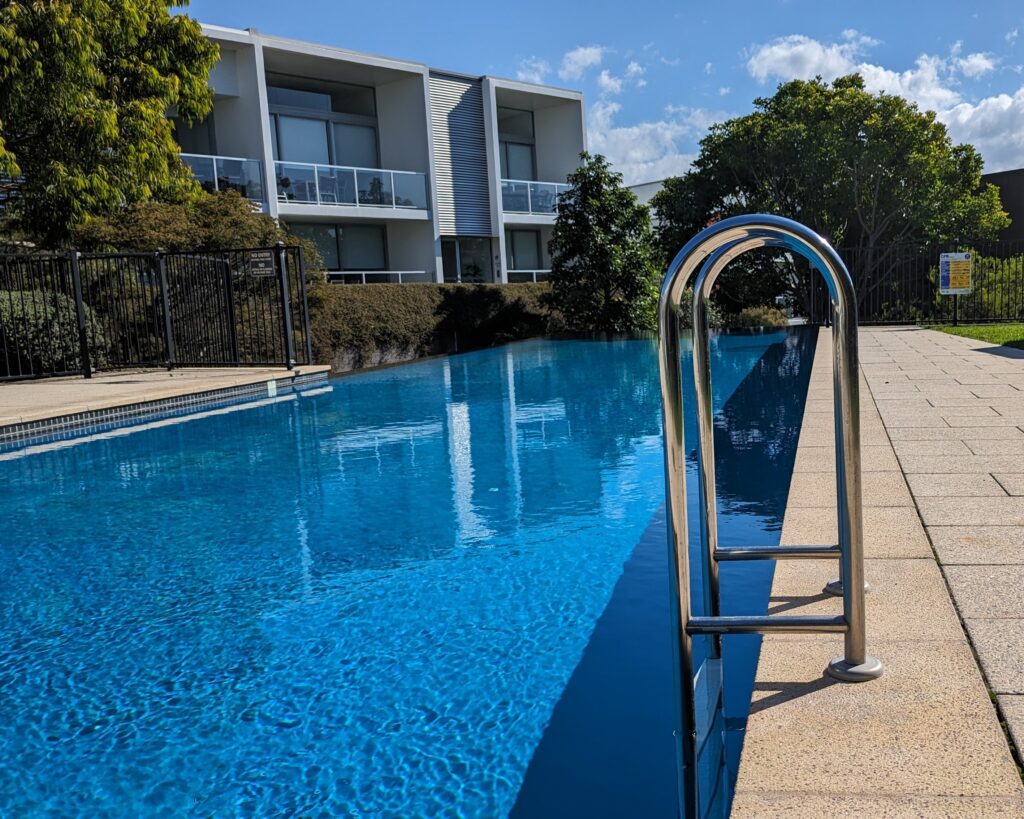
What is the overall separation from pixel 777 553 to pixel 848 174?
20225 millimetres

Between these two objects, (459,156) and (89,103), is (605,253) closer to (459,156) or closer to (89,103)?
(459,156)

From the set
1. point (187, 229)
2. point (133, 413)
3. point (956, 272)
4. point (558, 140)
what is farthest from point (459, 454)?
point (558, 140)

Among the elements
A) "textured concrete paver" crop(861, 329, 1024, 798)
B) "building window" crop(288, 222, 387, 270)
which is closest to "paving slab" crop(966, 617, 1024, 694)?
"textured concrete paver" crop(861, 329, 1024, 798)

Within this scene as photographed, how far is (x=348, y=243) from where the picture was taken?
23094 mm

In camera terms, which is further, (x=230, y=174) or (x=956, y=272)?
(x=230, y=174)

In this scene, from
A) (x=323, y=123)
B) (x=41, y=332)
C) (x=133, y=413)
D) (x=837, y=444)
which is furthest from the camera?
(x=323, y=123)

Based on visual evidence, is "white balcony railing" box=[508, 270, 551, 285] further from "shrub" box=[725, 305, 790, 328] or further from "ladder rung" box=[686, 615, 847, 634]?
"ladder rung" box=[686, 615, 847, 634]

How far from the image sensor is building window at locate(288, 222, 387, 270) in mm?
22359

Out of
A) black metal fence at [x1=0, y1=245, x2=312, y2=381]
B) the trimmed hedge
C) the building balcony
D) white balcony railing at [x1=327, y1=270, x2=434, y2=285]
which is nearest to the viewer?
black metal fence at [x1=0, y1=245, x2=312, y2=381]

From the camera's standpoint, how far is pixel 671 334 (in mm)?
1964

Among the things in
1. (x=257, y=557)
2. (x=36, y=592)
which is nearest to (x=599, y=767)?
(x=257, y=557)

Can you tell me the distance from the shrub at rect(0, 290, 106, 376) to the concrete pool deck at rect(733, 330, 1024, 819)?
11.2m

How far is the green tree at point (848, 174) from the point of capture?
20.1m

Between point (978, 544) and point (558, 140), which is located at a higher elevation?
point (558, 140)
